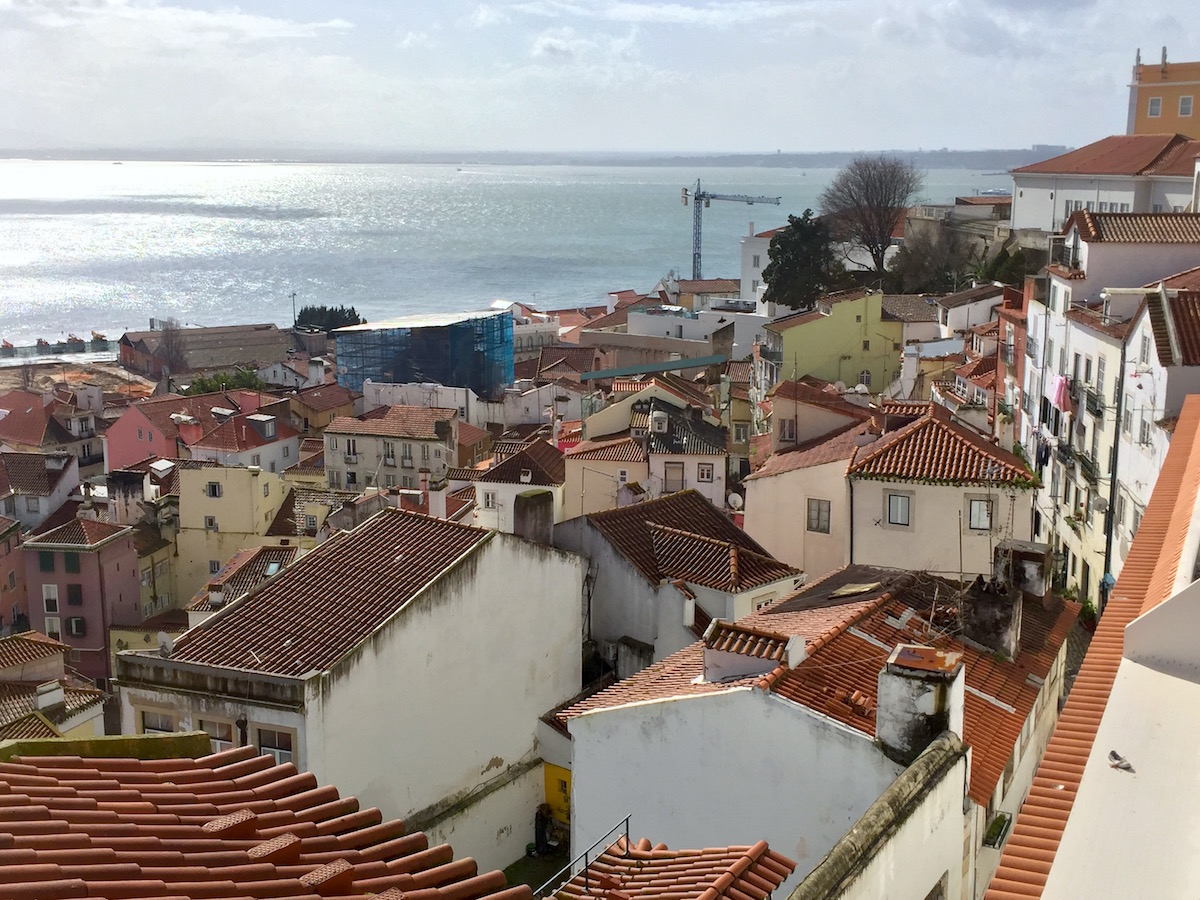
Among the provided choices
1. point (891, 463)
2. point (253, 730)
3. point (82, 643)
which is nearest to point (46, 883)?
point (253, 730)

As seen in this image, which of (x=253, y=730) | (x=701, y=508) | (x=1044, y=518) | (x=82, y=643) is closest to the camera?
(x=253, y=730)

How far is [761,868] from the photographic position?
7508 millimetres

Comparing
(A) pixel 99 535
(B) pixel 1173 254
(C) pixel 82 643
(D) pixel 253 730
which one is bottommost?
(C) pixel 82 643

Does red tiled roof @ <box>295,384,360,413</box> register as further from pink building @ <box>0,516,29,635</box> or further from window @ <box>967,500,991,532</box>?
window @ <box>967,500,991,532</box>

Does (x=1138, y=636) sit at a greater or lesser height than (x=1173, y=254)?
lesser

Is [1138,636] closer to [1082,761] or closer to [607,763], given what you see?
[1082,761]

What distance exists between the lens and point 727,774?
32.4 ft

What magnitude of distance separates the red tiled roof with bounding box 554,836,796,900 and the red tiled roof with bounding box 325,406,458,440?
120 ft

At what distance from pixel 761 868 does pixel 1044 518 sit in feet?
72.7

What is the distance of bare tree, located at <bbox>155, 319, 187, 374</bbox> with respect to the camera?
8138 cm

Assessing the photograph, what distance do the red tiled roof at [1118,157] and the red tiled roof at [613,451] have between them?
2667 cm

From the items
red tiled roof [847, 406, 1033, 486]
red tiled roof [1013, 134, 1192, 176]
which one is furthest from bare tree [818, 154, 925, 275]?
red tiled roof [847, 406, 1033, 486]

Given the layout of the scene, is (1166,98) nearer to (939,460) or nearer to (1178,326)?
(1178,326)

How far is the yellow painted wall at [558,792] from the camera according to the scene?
1587cm
